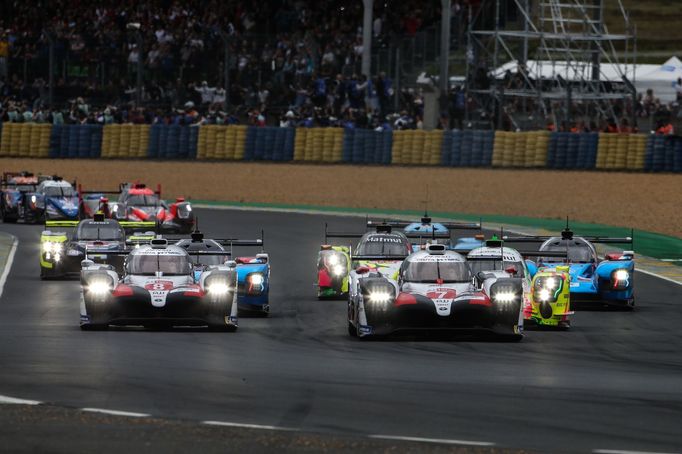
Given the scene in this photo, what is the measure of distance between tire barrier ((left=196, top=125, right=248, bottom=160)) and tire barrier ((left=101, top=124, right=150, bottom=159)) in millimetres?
2260

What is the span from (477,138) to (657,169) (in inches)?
262

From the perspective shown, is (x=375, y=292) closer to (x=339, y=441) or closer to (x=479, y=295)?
(x=479, y=295)

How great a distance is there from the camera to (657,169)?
174ft

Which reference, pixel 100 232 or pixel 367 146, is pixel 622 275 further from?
pixel 367 146

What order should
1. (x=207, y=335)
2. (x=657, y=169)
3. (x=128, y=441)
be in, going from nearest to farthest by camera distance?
(x=128, y=441) < (x=207, y=335) < (x=657, y=169)

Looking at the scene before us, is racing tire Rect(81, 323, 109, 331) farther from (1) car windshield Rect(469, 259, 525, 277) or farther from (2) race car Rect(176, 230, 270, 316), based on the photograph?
(1) car windshield Rect(469, 259, 525, 277)

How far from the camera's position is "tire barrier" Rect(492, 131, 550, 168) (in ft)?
177

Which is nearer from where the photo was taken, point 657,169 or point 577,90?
point 657,169

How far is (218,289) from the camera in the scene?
21203 millimetres

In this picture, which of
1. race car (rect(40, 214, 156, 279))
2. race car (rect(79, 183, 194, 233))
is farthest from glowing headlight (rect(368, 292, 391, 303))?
race car (rect(79, 183, 194, 233))

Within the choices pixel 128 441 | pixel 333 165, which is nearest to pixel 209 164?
pixel 333 165

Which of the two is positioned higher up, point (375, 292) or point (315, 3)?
point (315, 3)

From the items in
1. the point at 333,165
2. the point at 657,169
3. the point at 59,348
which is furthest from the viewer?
the point at 333,165

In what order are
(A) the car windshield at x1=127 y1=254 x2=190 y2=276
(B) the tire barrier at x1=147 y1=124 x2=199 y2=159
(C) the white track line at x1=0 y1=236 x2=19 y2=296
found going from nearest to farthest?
(A) the car windshield at x1=127 y1=254 x2=190 y2=276 < (C) the white track line at x1=0 y1=236 x2=19 y2=296 < (B) the tire barrier at x1=147 y1=124 x2=199 y2=159
